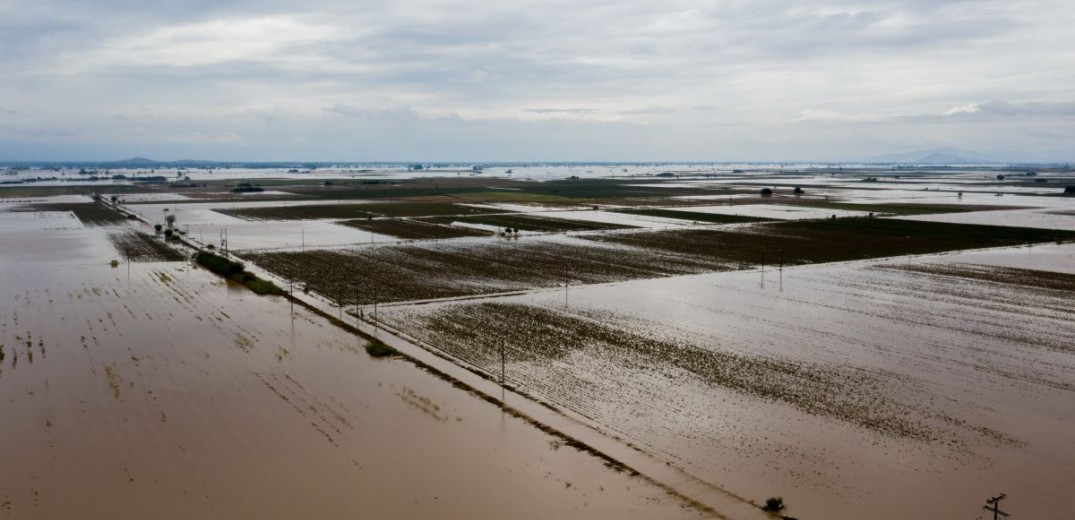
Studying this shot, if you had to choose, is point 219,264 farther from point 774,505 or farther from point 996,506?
point 996,506

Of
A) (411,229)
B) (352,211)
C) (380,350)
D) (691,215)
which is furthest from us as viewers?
(352,211)

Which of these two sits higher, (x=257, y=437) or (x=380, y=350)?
(x=380, y=350)

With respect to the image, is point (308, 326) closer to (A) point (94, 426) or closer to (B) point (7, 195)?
(A) point (94, 426)

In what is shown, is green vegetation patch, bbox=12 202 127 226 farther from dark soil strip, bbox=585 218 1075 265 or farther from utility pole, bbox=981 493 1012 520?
utility pole, bbox=981 493 1012 520

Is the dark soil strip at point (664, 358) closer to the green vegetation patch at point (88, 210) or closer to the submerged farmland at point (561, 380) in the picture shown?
the submerged farmland at point (561, 380)

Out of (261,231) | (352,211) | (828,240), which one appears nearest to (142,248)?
(261,231)

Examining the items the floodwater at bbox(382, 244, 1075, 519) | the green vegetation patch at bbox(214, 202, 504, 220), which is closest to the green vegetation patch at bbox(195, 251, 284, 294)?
the floodwater at bbox(382, 244, 1075, 519)
